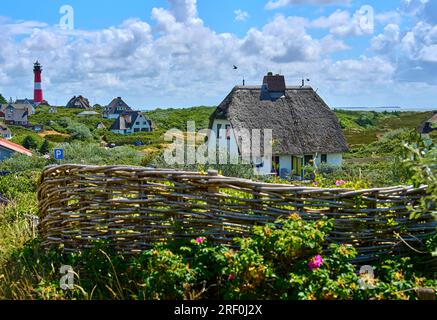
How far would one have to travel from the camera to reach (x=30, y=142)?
190 ft

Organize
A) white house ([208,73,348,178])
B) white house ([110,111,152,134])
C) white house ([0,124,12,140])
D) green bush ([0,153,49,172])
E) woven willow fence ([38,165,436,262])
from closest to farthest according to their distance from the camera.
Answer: woven willow fence ([38,165,436,262])
green bush ([0,153,49,172])
white house ([208,73,348,178])
white house ([0,124,12,140])
white house ([110,111,152,134])

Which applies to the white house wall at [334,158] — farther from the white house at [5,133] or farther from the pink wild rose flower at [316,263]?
the white house at [5,133]

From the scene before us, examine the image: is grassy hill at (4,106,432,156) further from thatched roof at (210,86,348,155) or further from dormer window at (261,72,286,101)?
dormer window at (261,72,286,101)

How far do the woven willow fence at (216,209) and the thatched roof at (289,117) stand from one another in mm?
27515

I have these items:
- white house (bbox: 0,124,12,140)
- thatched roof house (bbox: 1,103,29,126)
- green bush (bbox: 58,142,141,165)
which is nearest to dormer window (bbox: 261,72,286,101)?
green bush (bbox: 58,142,141,165)

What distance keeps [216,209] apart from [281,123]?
30.3m

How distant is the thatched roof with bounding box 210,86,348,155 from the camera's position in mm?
33375

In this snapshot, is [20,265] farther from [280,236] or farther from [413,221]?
[413,221]

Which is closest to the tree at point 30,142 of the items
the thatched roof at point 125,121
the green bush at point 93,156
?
the thatched roof at point 125,121

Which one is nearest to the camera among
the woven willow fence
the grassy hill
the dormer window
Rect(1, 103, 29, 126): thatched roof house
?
the woven willow fence

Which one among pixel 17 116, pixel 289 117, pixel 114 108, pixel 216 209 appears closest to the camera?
pixel 216 209

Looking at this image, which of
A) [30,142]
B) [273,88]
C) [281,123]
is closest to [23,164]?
[281,123]

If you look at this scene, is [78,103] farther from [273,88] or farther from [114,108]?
[273,88]

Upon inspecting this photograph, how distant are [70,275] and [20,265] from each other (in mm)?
796
